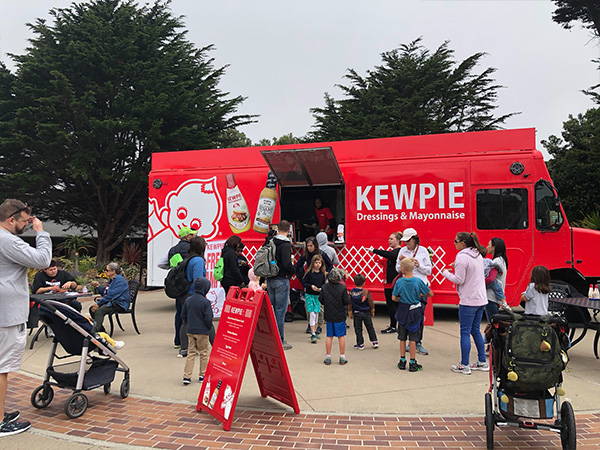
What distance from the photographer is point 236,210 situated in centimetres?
1026

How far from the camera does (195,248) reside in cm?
637

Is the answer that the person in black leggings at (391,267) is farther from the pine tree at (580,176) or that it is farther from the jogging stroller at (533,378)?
the pine tree at (580,176)

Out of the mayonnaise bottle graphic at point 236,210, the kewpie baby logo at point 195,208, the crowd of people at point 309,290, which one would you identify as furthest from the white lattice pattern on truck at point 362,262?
the kewpie baby logo at point 195,208

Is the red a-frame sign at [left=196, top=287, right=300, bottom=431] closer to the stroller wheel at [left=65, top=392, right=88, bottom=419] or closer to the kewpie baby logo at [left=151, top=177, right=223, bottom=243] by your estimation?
the stroller wheel at [left=65, top=392, right=88, bottom=419]

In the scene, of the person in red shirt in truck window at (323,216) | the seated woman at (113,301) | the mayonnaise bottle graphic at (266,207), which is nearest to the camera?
the seated woman at (113,301)

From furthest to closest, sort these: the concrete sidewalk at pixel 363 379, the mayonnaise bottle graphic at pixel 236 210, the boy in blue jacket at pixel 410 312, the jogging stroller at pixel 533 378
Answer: the mayonnaise bottle graphic at pixel 236 210 → the boy in blue jacket at pixel 410 312 → the concrete sidewalk at pixel 363 379 → the jogging stroller at pixel 533 378

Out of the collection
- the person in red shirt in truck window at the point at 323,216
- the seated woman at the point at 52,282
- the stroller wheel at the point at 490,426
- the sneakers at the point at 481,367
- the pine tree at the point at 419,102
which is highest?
the pine tree at the point at 419,102

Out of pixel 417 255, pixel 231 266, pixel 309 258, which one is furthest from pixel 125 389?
pixel 417 255

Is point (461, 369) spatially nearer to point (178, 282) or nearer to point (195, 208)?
point (178, 282)

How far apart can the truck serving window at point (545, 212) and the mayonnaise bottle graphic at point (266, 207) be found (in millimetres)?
5091

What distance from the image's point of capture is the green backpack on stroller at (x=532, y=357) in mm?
3549

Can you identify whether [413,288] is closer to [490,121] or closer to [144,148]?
[144,148]

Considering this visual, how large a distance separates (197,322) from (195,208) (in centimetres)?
551

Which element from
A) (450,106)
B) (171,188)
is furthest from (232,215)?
(450,106)
